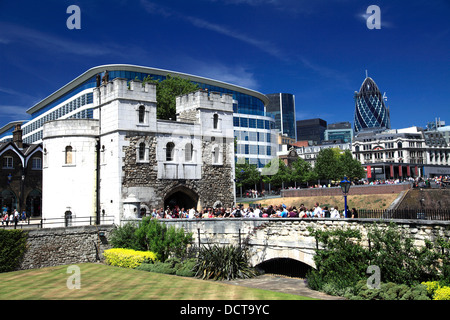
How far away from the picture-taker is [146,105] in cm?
3378

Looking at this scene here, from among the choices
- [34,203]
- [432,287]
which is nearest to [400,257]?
[432,287]

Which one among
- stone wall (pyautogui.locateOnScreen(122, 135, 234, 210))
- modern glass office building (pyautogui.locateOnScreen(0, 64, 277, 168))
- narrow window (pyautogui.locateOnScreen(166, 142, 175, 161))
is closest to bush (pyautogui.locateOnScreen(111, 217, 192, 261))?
stone wall (pyautogui.locateOnScreen(122, 135, 234, 210))

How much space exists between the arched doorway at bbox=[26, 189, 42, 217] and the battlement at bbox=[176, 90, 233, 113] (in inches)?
886

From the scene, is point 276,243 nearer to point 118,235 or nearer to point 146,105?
point 118,235

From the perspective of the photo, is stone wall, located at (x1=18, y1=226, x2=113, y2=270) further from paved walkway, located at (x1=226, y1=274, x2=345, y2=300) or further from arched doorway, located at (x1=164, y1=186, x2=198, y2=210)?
paved walkway, located at (x1=226, y1=274, x2=345, y2=300)

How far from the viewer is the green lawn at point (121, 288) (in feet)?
58.6

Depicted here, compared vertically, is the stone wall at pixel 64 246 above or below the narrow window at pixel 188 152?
below

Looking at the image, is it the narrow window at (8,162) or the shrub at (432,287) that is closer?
the shrub at (432,287)

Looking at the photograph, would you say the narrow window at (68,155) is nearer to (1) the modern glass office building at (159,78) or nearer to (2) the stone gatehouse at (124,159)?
(2) the stone gatehouse at (124,159)

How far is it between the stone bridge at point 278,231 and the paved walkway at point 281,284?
106 cm

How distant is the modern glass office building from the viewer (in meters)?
79.1

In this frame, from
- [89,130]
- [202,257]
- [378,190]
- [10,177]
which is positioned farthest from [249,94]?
[202,257]

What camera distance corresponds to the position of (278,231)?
22.3 metres

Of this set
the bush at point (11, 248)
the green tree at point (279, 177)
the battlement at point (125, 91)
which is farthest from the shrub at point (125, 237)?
the green tree at point (279, 177)
